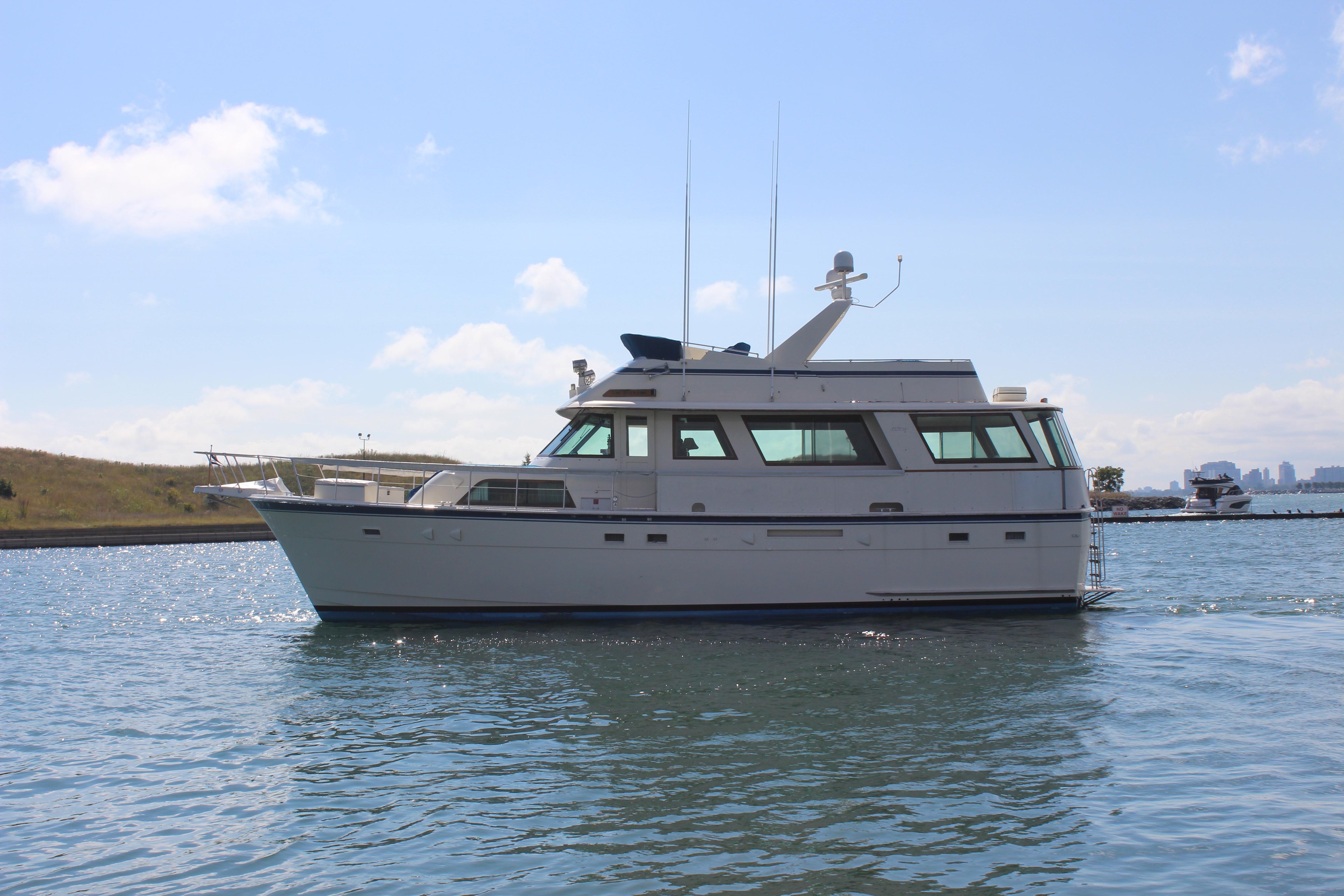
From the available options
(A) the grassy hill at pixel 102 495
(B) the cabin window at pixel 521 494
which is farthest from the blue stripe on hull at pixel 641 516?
(A) the grassy hill at pixel 102 495

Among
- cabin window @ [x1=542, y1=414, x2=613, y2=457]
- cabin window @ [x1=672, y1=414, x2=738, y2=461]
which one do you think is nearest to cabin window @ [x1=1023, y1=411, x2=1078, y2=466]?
cabin window @ [x1=672, y1=414, x2=738, y2=461]

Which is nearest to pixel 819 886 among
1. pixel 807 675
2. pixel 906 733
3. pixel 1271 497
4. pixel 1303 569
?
pixel 906 733

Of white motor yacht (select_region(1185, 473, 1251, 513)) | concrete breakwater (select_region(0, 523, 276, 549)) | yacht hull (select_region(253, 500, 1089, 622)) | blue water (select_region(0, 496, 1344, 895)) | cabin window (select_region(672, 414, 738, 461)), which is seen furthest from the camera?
white motor yacht (select_region(1185, 473, 1251, 513))

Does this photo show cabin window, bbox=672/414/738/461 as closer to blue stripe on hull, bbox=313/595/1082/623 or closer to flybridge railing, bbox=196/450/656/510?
flybridge railing, bbox=196/450/656/510

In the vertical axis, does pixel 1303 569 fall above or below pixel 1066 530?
below

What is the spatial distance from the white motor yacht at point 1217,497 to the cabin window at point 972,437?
181 feet

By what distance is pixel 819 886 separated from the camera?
178 inches

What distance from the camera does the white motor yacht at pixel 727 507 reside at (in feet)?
39.6

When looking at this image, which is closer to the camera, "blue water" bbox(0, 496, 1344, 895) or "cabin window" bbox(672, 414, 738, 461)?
"blue water" bbox(0, 496, 1344, 895)

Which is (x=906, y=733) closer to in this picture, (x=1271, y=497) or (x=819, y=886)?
(x=819, y=886)

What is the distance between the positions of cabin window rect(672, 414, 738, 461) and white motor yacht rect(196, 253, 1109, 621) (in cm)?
3

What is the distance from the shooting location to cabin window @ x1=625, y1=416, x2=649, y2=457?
1297cm

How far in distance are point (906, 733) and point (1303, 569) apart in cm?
1957

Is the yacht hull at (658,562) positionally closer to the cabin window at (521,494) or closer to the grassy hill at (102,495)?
the cabin window at (521,494)
